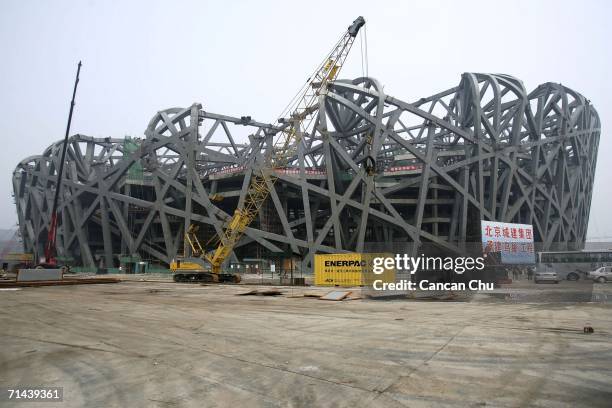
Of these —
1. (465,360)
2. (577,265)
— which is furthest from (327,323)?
(577,265)

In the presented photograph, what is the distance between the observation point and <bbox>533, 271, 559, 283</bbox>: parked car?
30.1 m

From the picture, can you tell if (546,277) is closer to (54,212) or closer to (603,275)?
(603,275)

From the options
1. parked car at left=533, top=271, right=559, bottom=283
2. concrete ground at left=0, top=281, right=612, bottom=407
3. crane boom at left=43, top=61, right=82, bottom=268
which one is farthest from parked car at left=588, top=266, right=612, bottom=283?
crane boom at left=43, top=61, right=82, bottom=268

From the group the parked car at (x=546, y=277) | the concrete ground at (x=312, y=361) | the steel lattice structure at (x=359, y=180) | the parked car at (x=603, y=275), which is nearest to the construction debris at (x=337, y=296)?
the concrete ground at (x=312, y=361)

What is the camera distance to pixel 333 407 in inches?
172

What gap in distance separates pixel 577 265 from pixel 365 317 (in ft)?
93.0

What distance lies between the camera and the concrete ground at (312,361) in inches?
186

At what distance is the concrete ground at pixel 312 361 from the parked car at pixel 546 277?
836 inches

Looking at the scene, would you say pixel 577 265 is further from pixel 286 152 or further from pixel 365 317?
pixel 286 152

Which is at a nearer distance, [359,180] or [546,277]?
[546,277]

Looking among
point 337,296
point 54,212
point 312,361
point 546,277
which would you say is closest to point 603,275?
point 546,277

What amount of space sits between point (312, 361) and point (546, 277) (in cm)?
3023

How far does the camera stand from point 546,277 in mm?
30219

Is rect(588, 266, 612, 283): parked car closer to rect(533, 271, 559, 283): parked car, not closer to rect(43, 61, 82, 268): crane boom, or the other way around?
rect(533, 271, 559, 283): parked car
